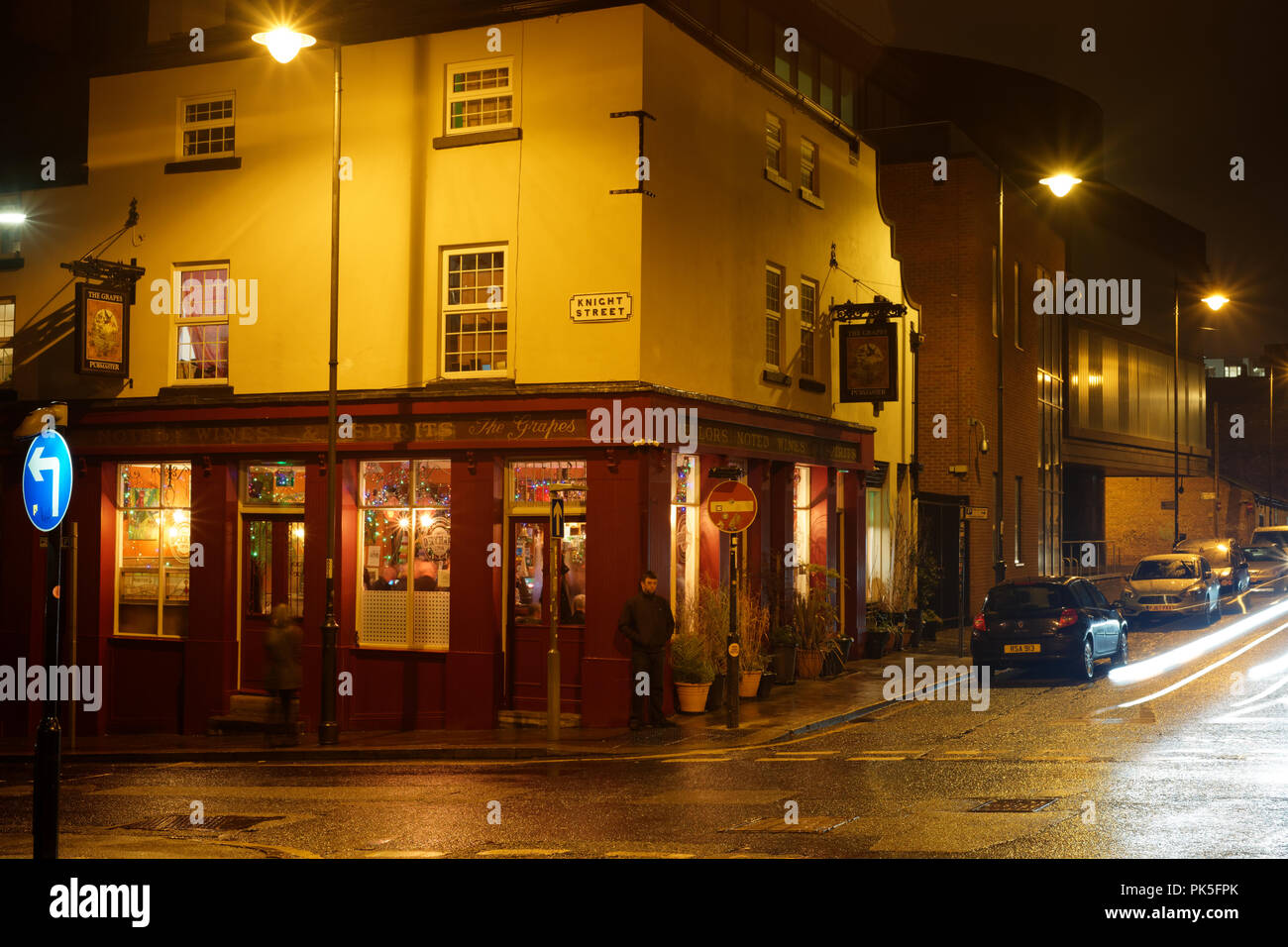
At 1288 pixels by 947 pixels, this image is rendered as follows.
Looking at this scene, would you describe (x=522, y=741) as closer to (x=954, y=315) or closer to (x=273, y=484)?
(x=273, y=484)

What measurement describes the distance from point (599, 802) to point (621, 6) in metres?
11.7

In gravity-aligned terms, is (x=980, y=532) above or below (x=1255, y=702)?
above

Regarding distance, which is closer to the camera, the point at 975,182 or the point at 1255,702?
the point at 1255,702

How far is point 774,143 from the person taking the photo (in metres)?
23.8

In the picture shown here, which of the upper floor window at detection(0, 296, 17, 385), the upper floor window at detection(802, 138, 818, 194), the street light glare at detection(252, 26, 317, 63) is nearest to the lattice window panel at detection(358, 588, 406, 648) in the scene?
the street light glare at detection(252, 26, 317, 63)

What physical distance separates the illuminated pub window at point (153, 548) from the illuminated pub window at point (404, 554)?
11.7 ft

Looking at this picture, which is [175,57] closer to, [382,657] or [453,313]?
[453,313]

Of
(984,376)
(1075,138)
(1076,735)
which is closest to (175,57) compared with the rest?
(1076,735)

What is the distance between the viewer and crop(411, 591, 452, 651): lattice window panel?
67.7 feet

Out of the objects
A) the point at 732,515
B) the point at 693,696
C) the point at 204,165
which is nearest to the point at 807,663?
the point at 693,696

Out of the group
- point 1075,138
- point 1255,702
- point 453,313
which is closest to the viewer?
point 1255,702

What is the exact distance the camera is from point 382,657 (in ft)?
68.5

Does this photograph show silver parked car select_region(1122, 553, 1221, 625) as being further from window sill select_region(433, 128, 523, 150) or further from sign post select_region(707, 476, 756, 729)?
window sill select_region(433, 128, 523, 150)

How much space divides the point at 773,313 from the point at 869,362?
8.58 ft
